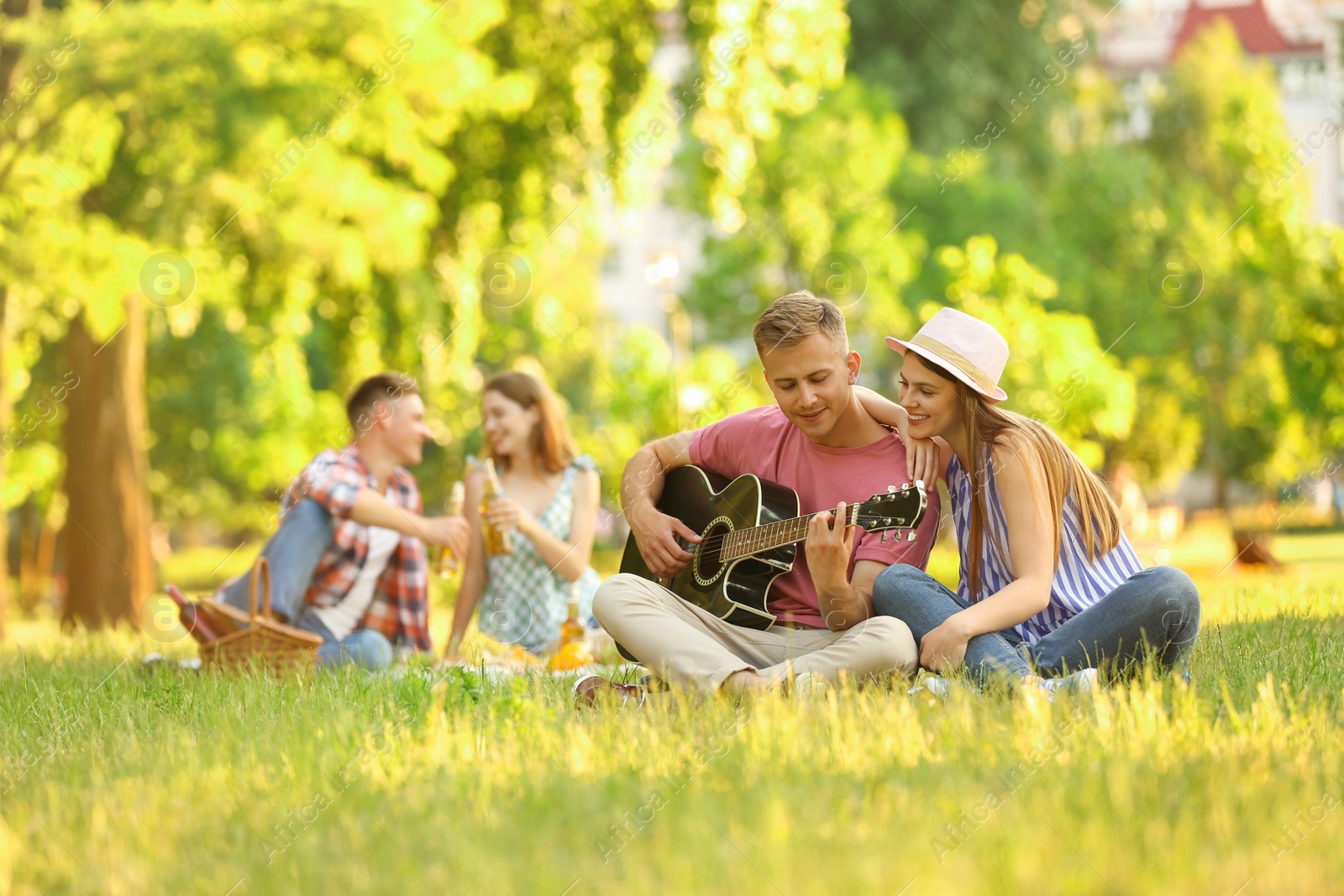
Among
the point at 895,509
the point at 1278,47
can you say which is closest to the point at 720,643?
the point at 895,509

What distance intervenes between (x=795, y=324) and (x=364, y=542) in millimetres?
2770

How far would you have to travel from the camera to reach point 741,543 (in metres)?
4.66

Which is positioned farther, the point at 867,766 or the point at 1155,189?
the point at 1155,189

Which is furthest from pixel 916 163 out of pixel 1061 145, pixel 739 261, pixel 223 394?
pixel 223 394

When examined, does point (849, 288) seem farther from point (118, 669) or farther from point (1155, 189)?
point (118, 669)

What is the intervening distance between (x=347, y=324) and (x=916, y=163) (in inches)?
548

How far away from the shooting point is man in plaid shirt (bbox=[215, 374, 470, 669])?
591 cm

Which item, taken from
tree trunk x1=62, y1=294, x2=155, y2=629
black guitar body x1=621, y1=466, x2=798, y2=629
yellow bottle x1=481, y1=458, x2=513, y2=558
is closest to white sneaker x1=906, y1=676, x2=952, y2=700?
black guitar body x1=621, y1=466, x2=798, y2=629

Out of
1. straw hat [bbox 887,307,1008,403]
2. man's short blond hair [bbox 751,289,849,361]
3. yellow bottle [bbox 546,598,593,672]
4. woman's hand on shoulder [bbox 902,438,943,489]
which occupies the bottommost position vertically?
yellow bottle [bbox 546,598,593,672]

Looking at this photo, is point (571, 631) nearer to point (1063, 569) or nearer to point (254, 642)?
point (254, 642)

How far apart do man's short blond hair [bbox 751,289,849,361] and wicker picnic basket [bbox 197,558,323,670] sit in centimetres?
232

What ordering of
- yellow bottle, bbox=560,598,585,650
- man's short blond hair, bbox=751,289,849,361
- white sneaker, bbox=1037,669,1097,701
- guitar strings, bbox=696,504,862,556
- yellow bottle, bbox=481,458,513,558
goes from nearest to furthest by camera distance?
1. white sneaker, bbox=1037,669,1097,701
2. guitar strings, bbox=696,504,862,556
3. man's short blond hair, bbox=751,289,849,361
4. yellow bottle, bbox=560,598,585,650
5. yellow bottle, bbox=481,458,513,558

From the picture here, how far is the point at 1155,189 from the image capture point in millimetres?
31516

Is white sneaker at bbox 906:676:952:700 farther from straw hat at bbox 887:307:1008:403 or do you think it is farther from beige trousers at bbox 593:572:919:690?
straw hat at bbox 887:307:1008:403
